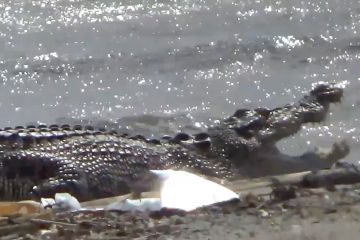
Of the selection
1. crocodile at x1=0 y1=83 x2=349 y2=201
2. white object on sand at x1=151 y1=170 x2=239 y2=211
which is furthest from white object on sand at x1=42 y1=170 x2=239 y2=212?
crocodile at x1=0 y1=83 x2=349 y2=201

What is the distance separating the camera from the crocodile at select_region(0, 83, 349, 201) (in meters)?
6.89

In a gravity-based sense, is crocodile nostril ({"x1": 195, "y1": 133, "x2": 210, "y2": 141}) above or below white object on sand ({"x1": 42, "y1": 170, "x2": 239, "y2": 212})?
above

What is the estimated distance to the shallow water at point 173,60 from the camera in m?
9.96

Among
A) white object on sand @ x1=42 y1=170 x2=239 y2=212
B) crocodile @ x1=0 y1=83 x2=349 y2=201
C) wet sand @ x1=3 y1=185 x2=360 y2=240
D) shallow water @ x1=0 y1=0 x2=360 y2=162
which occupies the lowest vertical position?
wet sand @ x1=3 y1=185 x2=360 y2=240

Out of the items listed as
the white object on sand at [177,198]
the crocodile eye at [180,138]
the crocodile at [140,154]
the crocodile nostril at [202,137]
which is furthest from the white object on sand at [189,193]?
the crocodile nostril at [202,137]

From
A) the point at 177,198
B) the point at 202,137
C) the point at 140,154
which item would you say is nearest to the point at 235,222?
the point at 177,198

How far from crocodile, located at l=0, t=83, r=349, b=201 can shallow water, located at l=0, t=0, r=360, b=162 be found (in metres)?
0.70

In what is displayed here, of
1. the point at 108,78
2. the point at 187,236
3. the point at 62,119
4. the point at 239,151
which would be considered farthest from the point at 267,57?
the point at 187,236

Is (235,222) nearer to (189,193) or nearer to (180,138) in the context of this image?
(189,193)

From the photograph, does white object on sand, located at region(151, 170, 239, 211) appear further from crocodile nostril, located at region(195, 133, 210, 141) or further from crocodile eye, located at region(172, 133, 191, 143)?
crocodile nostril, located at region(195, 133, 210, 141)

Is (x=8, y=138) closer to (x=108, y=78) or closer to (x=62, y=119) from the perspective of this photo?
(x=62, y=119)

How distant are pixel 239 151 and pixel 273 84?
3.17 metres

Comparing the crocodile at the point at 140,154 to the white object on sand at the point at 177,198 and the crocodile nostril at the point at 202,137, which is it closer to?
the crocodile nostril at the point at 202,137

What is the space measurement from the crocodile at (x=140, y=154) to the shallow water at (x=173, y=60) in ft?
2.30
